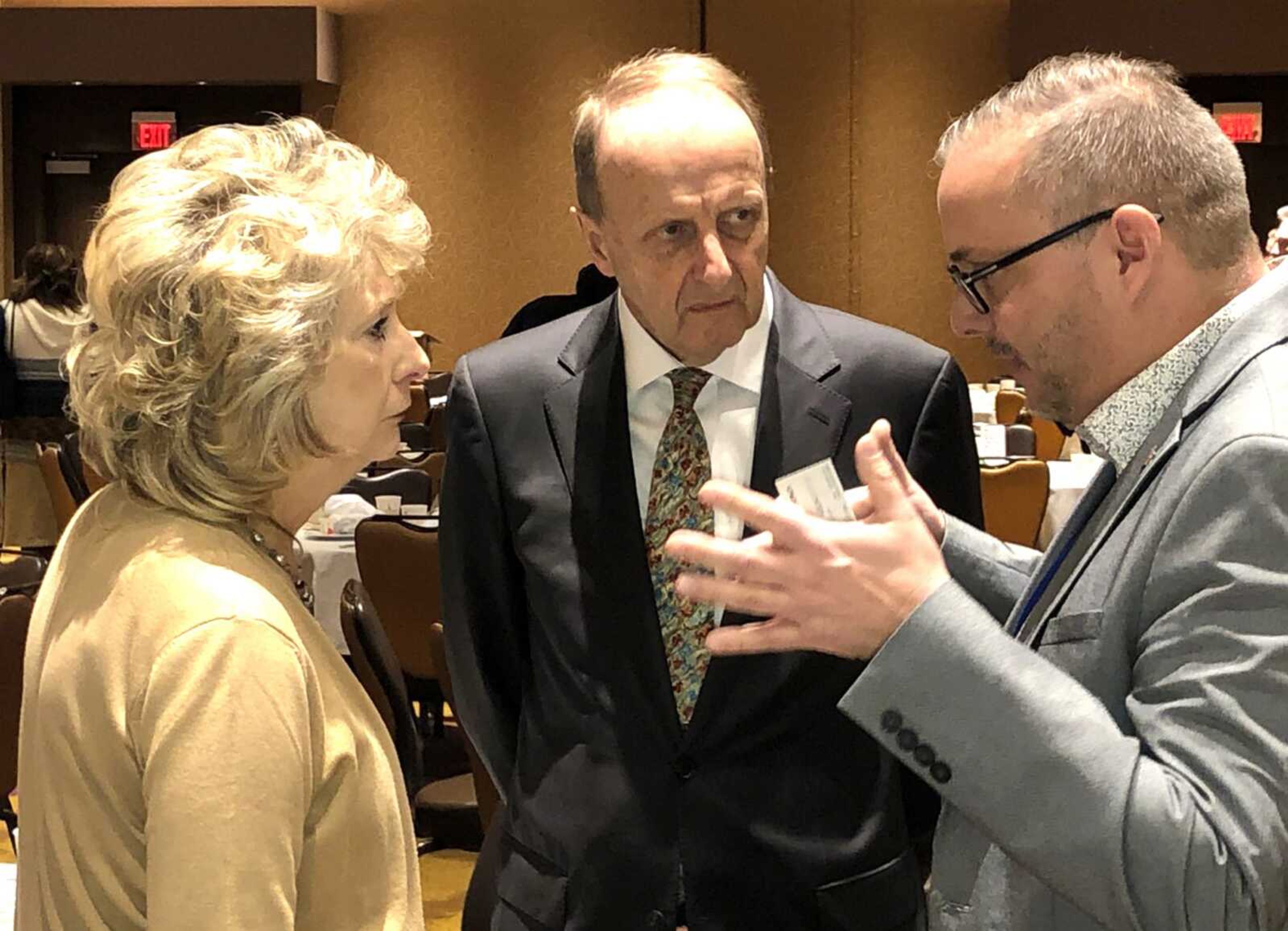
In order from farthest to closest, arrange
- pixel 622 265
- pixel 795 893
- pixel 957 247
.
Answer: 1. pixel 622 265
2. pixel 795 893
3. pixel 957 247

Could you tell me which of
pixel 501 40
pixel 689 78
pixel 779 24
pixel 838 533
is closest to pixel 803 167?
pixel 779 24

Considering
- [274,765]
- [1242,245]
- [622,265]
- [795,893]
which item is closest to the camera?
[274,765]

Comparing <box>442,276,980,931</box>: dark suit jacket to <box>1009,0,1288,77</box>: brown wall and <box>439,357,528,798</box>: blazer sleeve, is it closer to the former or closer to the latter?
<box>439,357,528,798</box>: blazer sleeve

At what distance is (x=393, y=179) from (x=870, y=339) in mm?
818

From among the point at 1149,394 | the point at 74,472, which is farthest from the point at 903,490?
the point at 74,472

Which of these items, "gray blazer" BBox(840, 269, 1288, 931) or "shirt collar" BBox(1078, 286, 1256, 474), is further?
"shirt collar" BBox(1078, 286, 1256, 474)

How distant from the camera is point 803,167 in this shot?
12.5 meters

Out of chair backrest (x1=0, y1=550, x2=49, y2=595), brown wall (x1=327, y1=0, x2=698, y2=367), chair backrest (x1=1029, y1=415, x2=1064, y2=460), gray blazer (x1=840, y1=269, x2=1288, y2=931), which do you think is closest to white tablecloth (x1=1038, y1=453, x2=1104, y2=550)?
chair backrest (x1=1029, y1=415, x2=1064, y2=460)

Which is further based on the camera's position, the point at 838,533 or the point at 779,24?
the point at 779,24

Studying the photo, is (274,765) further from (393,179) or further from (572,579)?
(572,579)

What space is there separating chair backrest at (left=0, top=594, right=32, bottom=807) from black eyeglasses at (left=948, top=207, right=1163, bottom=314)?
2.32 metres

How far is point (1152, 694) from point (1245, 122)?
471 inches

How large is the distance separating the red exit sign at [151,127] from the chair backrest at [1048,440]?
25.4 ft

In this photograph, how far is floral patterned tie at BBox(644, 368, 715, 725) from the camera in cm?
208
